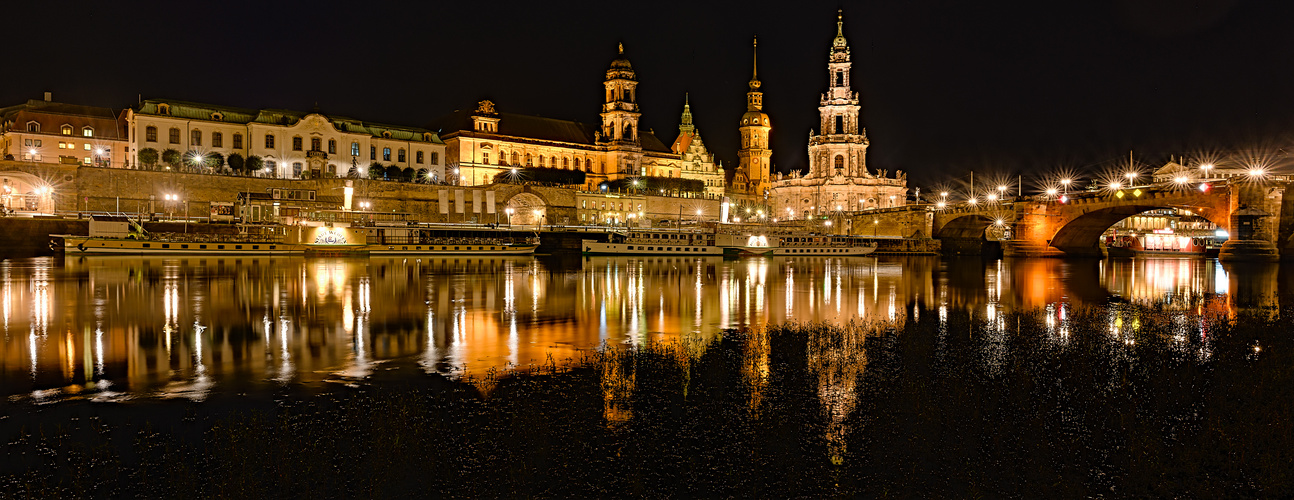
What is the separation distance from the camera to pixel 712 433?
9.09 meters

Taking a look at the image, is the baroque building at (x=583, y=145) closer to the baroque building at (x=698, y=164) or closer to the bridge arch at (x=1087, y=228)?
the baroque building at (x=698, y=164)

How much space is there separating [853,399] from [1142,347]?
307 inches

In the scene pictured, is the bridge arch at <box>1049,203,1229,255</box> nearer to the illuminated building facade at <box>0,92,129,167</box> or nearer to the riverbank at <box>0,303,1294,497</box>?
the riverbank at <box>0,303,1294,497</box>

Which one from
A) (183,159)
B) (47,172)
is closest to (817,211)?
(183,159)

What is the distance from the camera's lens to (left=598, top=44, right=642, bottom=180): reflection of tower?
373 ft

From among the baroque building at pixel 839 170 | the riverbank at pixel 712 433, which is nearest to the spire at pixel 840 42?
the baroque building at pixel 839 170

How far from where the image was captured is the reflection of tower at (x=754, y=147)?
424ft

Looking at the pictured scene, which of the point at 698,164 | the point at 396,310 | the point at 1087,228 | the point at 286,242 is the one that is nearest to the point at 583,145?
the point at 698,164

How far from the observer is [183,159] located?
260 feet

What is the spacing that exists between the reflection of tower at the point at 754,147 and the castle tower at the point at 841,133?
12.3m

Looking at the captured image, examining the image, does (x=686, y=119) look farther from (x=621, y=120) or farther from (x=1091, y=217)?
(x=1091, y=217)

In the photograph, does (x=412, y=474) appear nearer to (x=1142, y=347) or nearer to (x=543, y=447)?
(x=543, y=447)

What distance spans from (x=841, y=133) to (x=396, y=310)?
10356cm

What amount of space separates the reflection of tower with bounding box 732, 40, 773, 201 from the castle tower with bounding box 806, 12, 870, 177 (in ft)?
40.5
